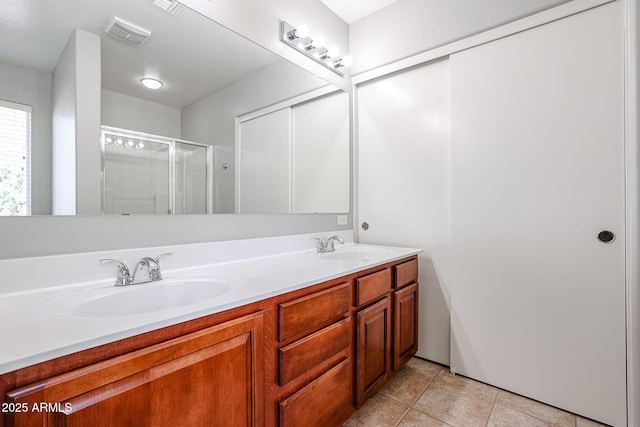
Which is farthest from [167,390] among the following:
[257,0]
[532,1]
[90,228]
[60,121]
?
[532,1]

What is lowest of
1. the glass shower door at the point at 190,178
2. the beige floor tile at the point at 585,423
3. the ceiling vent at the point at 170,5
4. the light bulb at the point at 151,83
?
the beige floor tile at the point at 585,423

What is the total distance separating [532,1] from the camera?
5.33ft

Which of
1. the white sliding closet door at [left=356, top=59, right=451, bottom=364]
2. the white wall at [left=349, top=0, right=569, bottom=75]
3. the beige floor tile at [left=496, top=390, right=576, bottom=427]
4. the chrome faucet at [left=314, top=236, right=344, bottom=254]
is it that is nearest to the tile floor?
the beige floor tile at [left=496, top=390, right=576, bottom=427]

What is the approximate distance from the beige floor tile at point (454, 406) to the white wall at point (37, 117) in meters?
1.95

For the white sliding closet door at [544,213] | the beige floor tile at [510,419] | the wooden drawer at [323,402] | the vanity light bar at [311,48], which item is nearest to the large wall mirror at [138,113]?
the vanity light bar at [311,48]

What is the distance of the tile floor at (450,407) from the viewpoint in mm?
1492

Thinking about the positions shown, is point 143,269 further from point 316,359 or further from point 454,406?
point 454,406

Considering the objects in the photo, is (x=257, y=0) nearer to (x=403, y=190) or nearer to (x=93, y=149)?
(x=93, y=149)

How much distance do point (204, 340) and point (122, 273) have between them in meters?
0.51

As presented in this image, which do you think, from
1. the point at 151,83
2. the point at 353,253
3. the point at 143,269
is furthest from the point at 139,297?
the point at 353,253

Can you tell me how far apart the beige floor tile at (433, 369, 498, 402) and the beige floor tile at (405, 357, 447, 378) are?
0.04m

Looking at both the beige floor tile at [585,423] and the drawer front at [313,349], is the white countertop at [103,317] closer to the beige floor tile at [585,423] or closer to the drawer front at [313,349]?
the drawer front at [313,349]

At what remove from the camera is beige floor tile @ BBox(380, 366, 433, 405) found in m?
1.70

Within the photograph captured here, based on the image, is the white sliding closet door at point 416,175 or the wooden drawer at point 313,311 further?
the white sliding closet door at point 416,175
